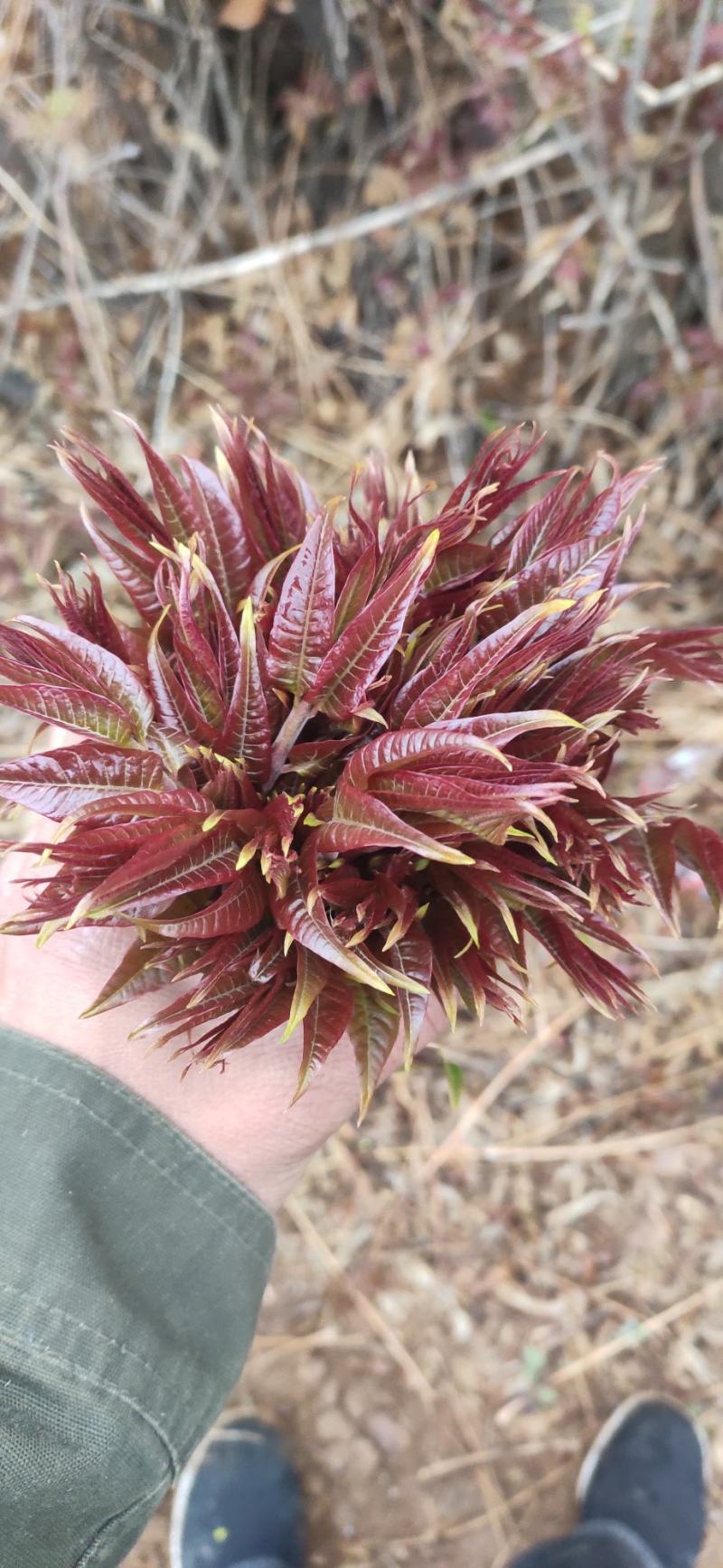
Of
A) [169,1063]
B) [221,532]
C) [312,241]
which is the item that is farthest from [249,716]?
[312,241]

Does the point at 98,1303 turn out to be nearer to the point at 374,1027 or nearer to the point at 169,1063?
the point at 169,1063

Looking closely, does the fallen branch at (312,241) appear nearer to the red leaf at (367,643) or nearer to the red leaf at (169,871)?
the red leaf at (367,643)

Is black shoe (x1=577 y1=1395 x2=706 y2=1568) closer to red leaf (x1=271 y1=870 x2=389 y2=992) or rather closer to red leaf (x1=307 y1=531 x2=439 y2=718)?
red leaf (x1=271 y1=870 x2=389 y2=992)

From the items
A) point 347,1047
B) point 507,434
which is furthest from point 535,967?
point 507,434

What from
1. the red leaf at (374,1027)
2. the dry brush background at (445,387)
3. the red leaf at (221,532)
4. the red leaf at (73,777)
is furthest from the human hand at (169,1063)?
the dry brush background at (445,387)

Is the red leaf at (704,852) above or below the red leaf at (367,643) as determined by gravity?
below

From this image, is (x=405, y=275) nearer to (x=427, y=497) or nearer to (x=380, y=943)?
(x=427, y=497)
